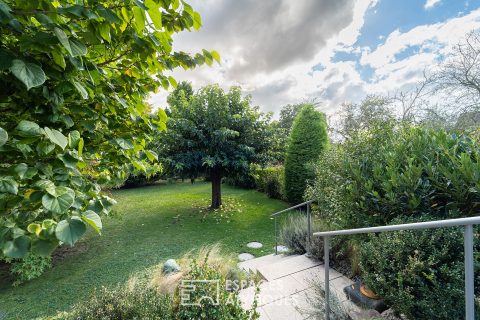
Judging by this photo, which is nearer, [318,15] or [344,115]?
[318,15]

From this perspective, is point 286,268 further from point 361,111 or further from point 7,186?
point 361,111

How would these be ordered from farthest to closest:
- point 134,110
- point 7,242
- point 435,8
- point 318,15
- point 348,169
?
point 318,15
point 435,8
point 348,169
point 134,110
point 7,242

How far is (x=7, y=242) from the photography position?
0.64 meters

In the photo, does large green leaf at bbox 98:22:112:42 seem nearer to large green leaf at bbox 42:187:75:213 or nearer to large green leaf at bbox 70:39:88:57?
large green leaf at bbox 70:39:88:57

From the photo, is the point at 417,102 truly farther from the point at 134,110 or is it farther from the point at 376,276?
the point at 134,110

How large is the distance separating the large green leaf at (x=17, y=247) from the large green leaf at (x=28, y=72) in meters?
0.47

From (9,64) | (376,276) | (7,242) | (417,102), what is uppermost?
(417,102)

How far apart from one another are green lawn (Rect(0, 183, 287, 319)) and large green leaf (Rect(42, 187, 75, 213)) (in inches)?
150

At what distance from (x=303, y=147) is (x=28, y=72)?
7.35 m

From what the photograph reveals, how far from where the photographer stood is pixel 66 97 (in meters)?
1.00

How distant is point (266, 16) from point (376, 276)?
15.6 ft

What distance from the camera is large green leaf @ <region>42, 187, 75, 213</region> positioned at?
65 centimetres

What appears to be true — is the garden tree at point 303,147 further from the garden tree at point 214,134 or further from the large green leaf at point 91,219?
the large green leaf at point 91,219

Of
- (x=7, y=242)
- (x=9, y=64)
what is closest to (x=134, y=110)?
(x=9, y=64)
